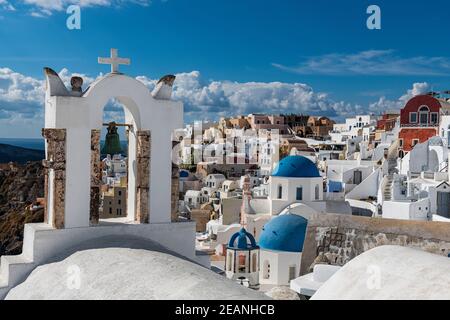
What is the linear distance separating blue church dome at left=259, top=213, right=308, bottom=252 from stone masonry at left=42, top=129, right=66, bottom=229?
53.8 ft

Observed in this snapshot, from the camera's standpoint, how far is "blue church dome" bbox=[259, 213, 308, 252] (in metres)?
22.0

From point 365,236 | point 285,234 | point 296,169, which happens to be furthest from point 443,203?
point 365,236

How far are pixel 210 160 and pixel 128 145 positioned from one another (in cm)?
6046

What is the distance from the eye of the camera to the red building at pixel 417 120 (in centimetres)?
4022

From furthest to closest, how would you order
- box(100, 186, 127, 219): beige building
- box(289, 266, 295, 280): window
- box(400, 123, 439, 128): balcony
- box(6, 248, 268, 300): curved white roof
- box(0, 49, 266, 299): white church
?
box(400, 123, 439, 128): balcony → box(100, 186, 127, 219): beige building → box(289, 266, 295, 280): window → box(0, 49, 266, 299): white church → box(6, 248, 268, 300): curved white roof

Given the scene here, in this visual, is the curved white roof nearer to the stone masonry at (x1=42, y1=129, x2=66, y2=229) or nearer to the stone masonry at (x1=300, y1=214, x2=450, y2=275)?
the stone masonry at (x1=42, y1=129, x2=66, y2=229)

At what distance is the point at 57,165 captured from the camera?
6355 mm

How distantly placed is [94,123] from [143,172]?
83 cm

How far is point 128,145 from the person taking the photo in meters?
7.11

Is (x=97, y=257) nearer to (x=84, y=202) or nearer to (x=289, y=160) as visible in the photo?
(x=84, y=202)

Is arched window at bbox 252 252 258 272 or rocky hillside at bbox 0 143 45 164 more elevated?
rocky hillside at bbox 0 143 45 164

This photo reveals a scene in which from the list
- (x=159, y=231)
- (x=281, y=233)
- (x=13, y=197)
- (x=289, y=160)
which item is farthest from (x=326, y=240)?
(x=13, y=197)

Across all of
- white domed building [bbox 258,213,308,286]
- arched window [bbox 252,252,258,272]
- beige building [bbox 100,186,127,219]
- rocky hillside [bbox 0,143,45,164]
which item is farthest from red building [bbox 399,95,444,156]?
rocky hillside [bbox 0,143,45,164]

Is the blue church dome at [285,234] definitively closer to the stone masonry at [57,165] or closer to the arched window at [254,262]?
the arched window at [254,262]
